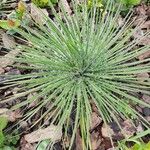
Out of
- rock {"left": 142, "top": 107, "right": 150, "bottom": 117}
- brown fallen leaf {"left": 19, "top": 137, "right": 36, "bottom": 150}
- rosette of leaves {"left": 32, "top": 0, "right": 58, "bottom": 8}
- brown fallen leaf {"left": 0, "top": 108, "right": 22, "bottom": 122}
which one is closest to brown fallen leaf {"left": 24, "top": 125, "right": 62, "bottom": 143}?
brown fallen leaf {"left": 19, "top": 137, "right": 36, "bottom": 150}

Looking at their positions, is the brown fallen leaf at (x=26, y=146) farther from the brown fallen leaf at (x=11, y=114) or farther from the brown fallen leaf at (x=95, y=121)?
the brown fallen leaf at (x=95, y=121)

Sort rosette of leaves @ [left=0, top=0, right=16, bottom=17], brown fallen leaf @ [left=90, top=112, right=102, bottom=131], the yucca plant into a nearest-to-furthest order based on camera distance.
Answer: the yucca plant, brown fallen leaf @ [left=90, top=112, right=102, bottom=131], rosette of leaves @ [left=0, top=0, right=16, bottom=17]

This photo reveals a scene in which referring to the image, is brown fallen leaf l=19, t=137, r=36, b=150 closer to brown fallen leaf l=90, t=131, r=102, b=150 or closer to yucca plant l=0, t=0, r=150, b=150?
yucca plant l=0, t=0, r=150, b=150

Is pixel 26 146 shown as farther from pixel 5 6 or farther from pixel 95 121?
pixel 5 6

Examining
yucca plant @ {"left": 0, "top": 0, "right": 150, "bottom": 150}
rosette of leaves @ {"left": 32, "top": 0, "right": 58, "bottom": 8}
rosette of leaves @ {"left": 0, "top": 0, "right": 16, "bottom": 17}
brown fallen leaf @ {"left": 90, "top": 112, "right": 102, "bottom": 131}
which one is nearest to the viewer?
yucca plant @ {"left": 0, "top": 0, "right": 150, "bottom": 150}

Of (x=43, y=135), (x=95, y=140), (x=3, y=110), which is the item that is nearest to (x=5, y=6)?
(x=3, y=110)

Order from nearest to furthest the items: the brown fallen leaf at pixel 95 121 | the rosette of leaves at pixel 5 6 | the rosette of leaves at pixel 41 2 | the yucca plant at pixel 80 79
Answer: the yucca plant at pixel 80 79
the brown fallen leaf at pixel 95 121
the rosette of leaves at pixel 41 2
the rosette of leaves at pixel 5 6

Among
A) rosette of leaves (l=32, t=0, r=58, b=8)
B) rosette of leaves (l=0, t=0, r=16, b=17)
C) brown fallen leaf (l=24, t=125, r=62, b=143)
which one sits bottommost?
brown fallen leaf (l=24, t=125, r=62, b=143)

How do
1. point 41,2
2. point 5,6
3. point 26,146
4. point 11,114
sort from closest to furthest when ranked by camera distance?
1. point 26,146
2. point 11,114
3. point 41,2
4. point 5,6

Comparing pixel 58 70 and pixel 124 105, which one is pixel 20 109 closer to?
pixel 58 70

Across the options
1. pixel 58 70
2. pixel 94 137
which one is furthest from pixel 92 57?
pixel 94 137

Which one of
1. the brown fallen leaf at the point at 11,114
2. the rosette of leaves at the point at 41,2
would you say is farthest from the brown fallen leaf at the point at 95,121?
the rosette of leaves at the point at 41,2
